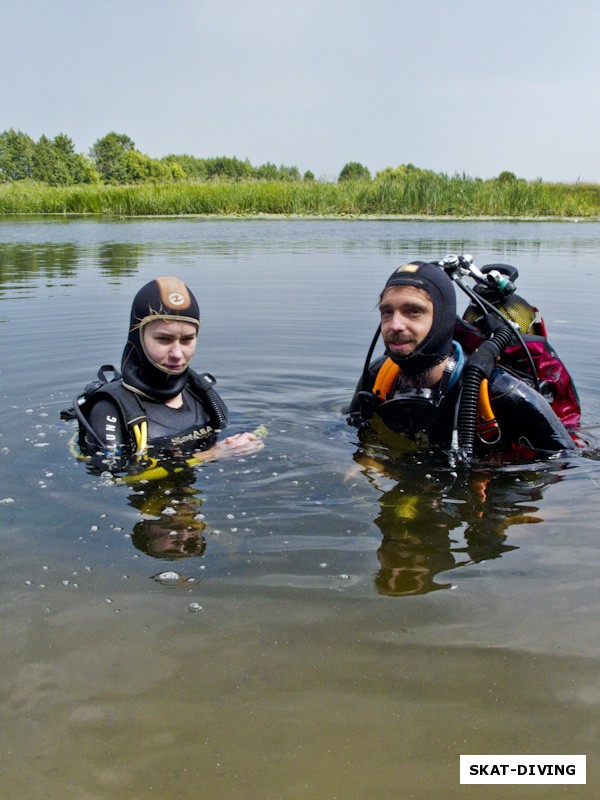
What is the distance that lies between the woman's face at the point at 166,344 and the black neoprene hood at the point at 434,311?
46.2 inches

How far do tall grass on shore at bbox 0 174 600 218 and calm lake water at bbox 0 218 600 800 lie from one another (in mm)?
22647

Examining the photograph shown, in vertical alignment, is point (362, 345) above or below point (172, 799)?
above

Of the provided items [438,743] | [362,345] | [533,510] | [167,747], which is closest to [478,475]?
[533,510]

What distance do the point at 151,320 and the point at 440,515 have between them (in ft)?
6.27

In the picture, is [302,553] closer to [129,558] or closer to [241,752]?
[129,558]

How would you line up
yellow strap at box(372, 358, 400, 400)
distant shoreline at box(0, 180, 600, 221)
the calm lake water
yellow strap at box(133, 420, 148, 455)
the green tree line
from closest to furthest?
the calm lake water, yellow strap at box(133, 420, 148, 455), yellow strap at box(372, 358, 400, 400), distant shoreline at box(0, 180, 600, 221), the green tree line

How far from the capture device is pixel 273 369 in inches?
280

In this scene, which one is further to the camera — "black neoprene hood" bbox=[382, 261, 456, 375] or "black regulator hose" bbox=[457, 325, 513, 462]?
"black neoprene hood" bbox=[382, 261, 456, 375]

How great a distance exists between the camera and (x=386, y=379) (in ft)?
15.4

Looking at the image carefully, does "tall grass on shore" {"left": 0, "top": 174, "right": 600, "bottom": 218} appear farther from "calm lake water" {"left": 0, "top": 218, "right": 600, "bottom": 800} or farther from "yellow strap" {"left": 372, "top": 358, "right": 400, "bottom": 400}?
"yellow strap" {"left": 372, "top": 358, "right": 400, "bottom": 400}

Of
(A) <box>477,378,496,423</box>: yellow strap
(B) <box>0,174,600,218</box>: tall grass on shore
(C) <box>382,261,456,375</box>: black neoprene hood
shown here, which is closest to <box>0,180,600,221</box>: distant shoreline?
(B) <box>0,174,600,218</box>: tall grass on shore

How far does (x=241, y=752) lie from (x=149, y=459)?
2467mm

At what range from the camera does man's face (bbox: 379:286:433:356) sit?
13.9ft

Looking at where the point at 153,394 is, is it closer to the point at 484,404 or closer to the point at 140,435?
the point at 140,435
